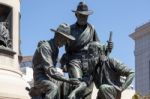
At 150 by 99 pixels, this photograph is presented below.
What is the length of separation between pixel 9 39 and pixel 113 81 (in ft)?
26.7

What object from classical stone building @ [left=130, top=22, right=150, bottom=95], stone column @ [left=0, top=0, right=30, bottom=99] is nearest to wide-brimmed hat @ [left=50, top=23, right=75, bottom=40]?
stone column @ [left=0, top=0, right=30, bottom=99]

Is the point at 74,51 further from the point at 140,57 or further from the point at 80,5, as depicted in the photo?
the point at 140,57

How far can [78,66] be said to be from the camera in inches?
502

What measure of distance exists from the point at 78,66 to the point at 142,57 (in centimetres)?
9745

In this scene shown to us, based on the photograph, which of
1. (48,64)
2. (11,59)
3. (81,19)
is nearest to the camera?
(48,64)

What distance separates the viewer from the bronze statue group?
40.5 feet

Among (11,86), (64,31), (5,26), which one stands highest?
(5,26)

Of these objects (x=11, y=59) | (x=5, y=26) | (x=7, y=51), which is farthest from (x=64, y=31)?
(x=5, y=26)

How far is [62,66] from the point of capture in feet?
42.9

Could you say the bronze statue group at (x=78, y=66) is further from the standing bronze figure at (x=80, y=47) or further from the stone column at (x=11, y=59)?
the stone column at (x=11, y=59)

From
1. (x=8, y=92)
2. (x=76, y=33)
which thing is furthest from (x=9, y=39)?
(x=76, y=33)

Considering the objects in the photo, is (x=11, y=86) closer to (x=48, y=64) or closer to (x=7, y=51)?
(x=7, y=51)

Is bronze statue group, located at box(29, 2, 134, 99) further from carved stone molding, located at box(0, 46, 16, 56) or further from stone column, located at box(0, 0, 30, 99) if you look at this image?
carved stone molding, located at box(0, 46, 16, 56)

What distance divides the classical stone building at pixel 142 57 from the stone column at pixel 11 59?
8447 cm
